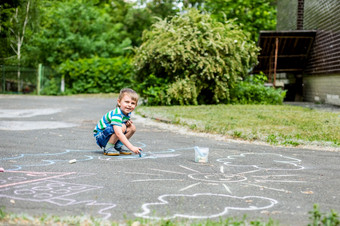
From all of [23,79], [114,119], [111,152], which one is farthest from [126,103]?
[23,79]

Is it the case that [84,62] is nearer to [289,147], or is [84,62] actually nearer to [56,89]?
[56,89]

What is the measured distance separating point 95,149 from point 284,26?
20.8 metres

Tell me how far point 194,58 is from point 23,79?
46.4 feet

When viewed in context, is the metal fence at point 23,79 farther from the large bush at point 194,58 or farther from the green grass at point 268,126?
the green grass at point 268,126

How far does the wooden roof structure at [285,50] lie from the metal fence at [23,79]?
1199 centimetres

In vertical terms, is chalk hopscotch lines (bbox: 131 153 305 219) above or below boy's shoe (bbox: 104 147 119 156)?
below

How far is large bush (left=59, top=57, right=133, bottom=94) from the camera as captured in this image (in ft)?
84.6

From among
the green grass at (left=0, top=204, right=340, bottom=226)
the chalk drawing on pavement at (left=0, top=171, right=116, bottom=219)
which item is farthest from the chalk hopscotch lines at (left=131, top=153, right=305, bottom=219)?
the chalk drawing on pavement at (left=0, top=171, right=116, bottom=219)

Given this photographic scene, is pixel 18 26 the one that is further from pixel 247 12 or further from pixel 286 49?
pixel 286 49

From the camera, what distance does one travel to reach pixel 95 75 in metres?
26.0

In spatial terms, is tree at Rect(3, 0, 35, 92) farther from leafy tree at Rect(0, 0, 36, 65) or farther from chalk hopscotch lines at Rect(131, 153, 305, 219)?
chalk hopscotch lines at Rect(131, 153, 305, 219)

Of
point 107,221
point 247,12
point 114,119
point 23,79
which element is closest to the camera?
point 107,221

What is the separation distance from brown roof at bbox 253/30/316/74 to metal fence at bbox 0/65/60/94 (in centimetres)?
1199

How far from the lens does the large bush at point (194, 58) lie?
14711mm
